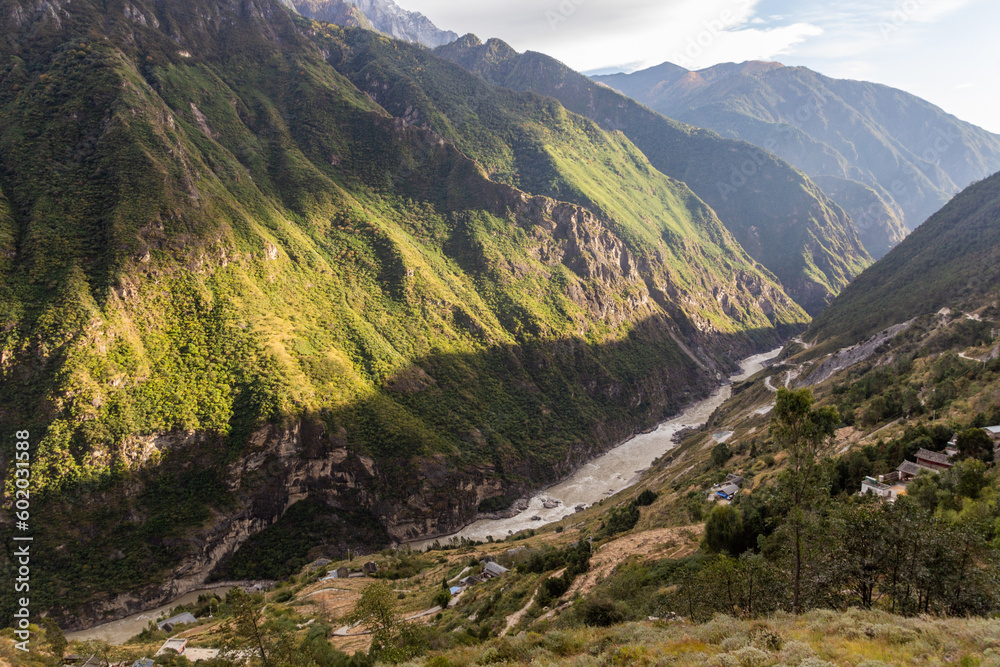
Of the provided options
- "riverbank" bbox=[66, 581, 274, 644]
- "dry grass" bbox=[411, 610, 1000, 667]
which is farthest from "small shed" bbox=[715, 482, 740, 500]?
"riverbank" bbox=[66, 581, 274, 644]

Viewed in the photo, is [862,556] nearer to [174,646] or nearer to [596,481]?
[174,646]

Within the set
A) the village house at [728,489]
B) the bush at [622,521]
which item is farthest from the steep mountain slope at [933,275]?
the bush at [622,521]

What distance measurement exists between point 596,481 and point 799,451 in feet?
287

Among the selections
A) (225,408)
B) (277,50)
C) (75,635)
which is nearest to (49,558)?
(75,635)

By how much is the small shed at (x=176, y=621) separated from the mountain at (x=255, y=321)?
35.3 feet

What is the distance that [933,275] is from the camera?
364ft

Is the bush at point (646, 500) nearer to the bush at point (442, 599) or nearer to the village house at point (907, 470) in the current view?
the bush at point (442, 599)

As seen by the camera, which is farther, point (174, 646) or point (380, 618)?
point (174, 646)

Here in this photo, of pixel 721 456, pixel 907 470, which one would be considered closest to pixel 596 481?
pixel 721 456

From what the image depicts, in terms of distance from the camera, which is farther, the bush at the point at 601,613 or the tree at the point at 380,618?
the tree at the point at 380,618

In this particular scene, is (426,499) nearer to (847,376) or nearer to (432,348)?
(432,348)

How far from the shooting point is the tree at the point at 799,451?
1958 cm

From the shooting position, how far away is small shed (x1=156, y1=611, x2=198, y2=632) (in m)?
51.8

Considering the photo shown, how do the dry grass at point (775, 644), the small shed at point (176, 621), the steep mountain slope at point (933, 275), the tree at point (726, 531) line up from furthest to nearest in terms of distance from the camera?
the steep mountain slope at point (933, 275) → the small shed at point (176, 621) → the tree at point (726, 531) → the dry grass at point (775, 644)
